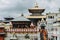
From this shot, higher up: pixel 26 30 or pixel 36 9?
pixel 36 9

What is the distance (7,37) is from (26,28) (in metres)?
3.20

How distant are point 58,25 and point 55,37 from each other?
2.27 m

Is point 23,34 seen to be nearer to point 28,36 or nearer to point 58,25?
point 28,36

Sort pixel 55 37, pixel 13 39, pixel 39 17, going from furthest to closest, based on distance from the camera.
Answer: pixel 39 17 < pixel 55 37 < pixel 13 39

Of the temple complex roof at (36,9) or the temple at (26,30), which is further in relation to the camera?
the temple complex roof at (36,9)

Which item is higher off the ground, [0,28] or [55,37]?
[0,28]

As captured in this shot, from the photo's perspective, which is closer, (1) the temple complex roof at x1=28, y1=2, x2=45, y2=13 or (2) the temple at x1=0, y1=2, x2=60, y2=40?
(2) the temple at x1=0, y1=2, x2=60, y2=40

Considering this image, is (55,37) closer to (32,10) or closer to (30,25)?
(30,25)

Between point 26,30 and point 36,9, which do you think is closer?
point 26,30

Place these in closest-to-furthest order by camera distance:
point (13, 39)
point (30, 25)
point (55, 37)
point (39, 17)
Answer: point (13, 39), point (30, 25), point (55, 37), point (39, 17)

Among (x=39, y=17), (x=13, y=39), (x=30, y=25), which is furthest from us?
(x=39, y=17)

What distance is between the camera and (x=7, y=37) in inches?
1785

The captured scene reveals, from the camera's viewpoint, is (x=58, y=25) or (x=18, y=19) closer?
(x=18, y=19)

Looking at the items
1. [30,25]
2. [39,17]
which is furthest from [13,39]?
[39,17]
